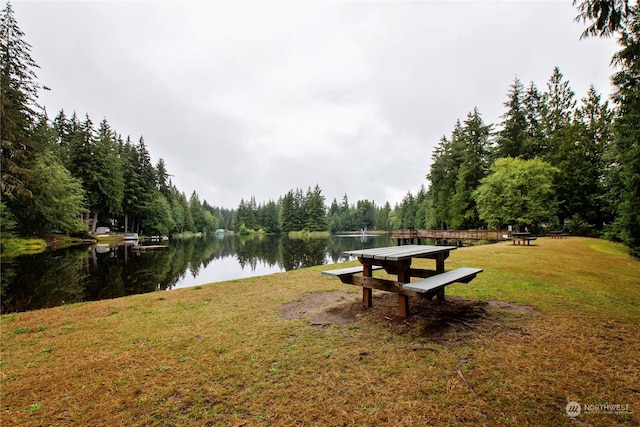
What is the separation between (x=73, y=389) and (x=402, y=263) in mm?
4351

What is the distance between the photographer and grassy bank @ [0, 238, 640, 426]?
2338mm

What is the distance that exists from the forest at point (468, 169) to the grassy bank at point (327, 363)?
835 centimetres

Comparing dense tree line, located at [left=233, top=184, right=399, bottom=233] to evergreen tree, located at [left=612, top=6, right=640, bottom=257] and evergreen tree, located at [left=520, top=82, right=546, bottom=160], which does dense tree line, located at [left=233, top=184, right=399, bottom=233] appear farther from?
evergreen tree, located at [left=612, top=6, right=640, bottom=257]

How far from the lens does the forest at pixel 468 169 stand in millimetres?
18969

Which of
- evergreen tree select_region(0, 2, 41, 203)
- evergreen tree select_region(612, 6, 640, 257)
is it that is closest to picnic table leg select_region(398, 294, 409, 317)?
evergreen tree select_region(612, 6, 640, 257)

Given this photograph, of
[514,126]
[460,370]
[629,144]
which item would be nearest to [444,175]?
[514,126]

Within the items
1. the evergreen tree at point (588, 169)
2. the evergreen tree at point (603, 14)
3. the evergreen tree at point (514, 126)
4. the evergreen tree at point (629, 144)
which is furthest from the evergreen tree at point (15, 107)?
the evergreen tree at point (588, 169)

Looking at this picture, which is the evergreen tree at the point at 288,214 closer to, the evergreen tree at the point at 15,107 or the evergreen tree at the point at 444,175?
the evergreen tree at the point at 444,175

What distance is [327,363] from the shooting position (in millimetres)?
3148

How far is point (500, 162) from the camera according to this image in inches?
1110

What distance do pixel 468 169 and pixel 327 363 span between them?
120 ft

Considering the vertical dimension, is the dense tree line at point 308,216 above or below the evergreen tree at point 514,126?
below

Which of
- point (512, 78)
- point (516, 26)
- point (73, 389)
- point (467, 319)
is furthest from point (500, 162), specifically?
point (73, 389)

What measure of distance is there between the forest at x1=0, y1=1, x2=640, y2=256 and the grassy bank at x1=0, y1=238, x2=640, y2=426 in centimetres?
835
